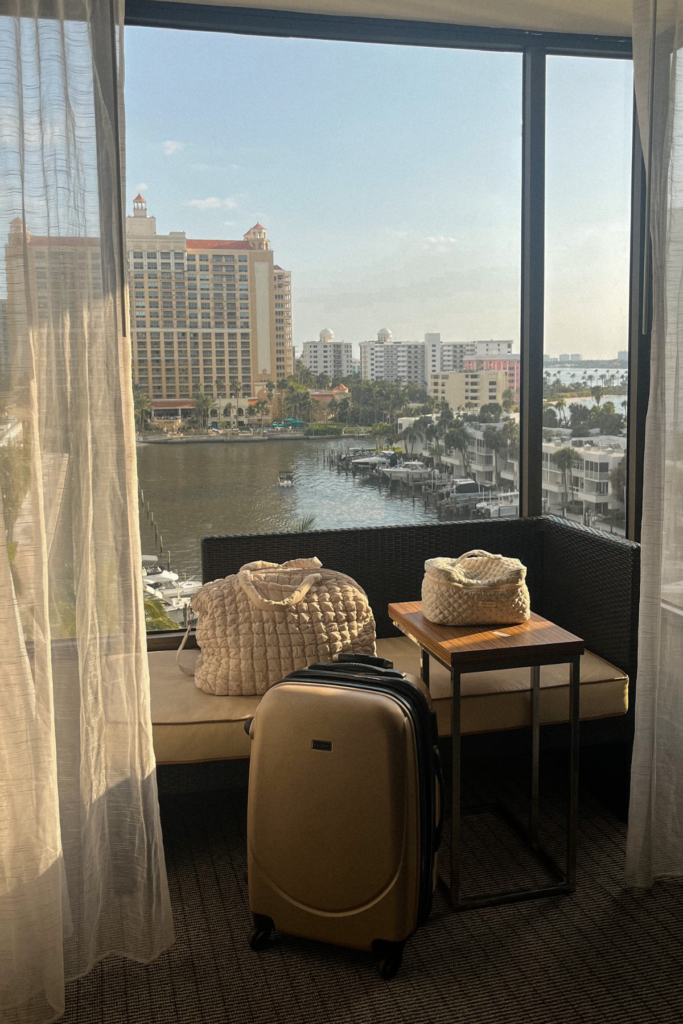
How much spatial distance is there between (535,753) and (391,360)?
1456 mm

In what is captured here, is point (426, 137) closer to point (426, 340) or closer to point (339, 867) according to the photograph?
point (426, 340)

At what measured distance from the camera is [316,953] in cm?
201

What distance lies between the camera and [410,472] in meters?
3.11

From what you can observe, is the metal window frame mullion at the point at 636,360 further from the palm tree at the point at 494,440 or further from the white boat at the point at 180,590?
the white boat at the point at 180,590

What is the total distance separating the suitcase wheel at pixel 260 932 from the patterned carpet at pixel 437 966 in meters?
0.02

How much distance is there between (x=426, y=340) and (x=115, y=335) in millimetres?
1498

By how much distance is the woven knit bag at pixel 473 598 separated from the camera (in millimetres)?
2311

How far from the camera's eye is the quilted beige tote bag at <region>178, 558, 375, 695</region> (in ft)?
7.52

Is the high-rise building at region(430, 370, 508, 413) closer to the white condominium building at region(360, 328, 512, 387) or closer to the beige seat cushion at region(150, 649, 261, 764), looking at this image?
the white condominium building at region(360, 328, 512, 387)

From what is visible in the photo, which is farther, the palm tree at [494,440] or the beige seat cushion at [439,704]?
the palm tree at [494,440]

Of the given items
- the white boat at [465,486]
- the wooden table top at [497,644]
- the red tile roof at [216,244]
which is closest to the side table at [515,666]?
the wooden table top at [497,644]

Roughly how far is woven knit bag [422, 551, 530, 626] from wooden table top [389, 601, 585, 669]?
0.08 ft

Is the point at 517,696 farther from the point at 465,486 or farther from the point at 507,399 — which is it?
the point at 507,399

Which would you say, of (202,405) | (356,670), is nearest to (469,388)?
(202,405)
